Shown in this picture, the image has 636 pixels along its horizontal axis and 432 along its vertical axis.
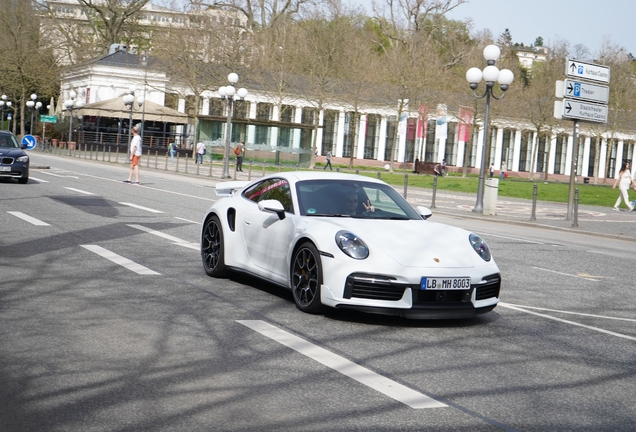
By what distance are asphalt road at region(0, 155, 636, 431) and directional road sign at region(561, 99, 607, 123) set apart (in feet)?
49.1

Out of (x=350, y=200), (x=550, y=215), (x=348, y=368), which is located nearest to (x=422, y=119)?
(x=550, y=215)

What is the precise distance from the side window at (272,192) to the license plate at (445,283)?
1.84m

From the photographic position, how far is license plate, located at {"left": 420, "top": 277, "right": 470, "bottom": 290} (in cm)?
774

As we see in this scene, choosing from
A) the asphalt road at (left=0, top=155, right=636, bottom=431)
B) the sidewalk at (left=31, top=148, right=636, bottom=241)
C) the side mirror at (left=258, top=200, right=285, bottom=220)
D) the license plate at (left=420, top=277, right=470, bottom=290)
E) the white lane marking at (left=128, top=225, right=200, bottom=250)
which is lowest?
the sidewalk at (left=31, top=148, right=636, bottom=241)

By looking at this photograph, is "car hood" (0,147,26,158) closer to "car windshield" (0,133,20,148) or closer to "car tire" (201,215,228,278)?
"car windshield" (0,133,20,148)

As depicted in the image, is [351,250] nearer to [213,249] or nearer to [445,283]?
[445,283]

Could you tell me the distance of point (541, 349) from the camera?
731 cm

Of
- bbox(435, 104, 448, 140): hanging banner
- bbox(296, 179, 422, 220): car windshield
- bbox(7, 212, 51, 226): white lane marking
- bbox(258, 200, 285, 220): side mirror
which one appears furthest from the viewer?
bbox(435, 104, 448, 140): hanging banner

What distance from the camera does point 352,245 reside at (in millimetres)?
8000

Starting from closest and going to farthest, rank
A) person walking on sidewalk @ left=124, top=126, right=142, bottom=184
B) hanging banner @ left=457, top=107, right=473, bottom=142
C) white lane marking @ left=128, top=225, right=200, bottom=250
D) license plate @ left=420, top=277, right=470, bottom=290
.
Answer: license plate @ left=420, top=277, right=470, bottom=290 < white lane marking @ left=128, top=225, right=200, bottom=250 < person walking on sidewalk @ left=124, top=126, right=142, bottom=184 < hanging banner @ left=457, top=107, right=473, bottom=142

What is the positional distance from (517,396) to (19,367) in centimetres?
316

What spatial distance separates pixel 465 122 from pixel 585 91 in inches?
1475

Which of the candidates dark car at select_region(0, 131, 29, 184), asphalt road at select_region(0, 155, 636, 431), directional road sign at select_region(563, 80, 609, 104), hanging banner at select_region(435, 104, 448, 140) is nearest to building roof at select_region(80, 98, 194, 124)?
hanging banner at select_region(435, 104, 448, 140)

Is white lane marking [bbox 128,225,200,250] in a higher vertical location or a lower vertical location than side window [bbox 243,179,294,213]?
lower
